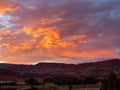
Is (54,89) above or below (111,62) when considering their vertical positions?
below

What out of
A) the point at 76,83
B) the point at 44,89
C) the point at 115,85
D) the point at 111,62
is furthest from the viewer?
the point at 111,62

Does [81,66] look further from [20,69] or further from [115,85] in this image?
[115,85]

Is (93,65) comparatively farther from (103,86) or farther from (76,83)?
(103,86)

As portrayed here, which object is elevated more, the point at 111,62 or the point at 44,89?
the point at 111,62

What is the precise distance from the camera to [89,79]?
9244cm

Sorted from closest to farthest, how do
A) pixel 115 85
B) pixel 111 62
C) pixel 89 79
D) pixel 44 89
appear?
1. pixel 115 85
2. pixel 44 89
3. pixel 89 79
4. pixel 111 62

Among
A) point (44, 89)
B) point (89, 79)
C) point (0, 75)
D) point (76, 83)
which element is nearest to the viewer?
point (44, 89)

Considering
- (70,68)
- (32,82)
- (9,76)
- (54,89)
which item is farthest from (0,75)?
(54,89)

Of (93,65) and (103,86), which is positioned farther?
(93,65)

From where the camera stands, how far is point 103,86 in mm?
47750

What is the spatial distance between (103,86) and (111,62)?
140295 millimetres

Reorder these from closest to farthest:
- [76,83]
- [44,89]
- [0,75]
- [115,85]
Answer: [115,85] → [44,89] → [76,83] → [0,75]

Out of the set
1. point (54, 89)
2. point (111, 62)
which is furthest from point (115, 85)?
point (111, 62)

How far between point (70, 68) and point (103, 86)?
14970cm
